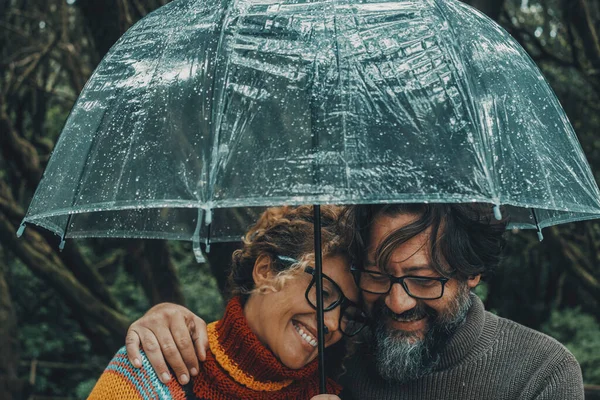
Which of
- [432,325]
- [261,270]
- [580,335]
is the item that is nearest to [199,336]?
[261,270]

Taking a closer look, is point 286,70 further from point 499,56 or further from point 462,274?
point 462,274

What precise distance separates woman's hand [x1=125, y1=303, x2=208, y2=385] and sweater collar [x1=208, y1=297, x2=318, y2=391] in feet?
0.24

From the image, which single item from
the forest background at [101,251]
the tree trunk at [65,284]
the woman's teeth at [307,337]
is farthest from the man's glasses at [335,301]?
the tree trunk at [65,284]

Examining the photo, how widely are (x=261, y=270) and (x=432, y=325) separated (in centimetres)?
64

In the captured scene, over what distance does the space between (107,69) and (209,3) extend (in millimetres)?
391

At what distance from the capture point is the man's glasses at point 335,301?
287 centimetres

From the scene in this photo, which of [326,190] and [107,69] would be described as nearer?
[326,190]

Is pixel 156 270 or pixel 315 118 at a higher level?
pixel 315 118

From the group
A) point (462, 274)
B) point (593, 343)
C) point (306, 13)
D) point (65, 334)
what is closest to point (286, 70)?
point (306, 13)

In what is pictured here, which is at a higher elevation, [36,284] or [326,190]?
[326,190]

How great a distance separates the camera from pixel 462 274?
2.99m

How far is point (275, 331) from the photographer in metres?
2.90

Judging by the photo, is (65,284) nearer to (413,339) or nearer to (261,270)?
(261,270)

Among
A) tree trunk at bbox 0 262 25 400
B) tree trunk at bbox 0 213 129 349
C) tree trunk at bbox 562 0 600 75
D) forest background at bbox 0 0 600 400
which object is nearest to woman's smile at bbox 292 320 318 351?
forest background at bbox 0 0 600 400
